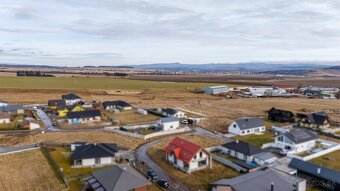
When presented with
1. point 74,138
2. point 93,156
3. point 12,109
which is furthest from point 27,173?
point 12,109

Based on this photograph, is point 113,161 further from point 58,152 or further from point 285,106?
point 285,106

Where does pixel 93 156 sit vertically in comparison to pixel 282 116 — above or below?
below

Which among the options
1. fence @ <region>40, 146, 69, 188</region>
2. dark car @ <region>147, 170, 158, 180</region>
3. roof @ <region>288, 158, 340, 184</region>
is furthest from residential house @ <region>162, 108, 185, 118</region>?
roof @ <region>288, 158, 340, 184</region>

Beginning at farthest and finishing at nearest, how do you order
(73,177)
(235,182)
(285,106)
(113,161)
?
(285,106) → (113,161) → (73,177) → (235,182)

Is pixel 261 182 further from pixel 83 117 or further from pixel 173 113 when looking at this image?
pixel 83 117

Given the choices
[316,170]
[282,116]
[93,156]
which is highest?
[282,116]

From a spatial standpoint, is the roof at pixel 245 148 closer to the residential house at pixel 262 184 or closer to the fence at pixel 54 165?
the residential house at pixel 262 184

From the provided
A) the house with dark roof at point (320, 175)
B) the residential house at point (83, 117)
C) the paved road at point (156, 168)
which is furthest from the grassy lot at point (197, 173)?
the residential house at point (83, 117)

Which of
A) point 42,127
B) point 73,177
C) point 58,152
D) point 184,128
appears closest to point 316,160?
point 184,128
